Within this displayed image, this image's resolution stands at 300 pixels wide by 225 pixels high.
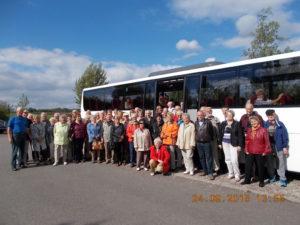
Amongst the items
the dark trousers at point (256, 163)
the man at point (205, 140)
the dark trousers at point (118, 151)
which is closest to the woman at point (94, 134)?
the dark trousers at point (118, 151)

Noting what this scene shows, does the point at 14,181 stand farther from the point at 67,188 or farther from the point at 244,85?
the point at 244,85

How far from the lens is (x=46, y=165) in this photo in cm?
1288

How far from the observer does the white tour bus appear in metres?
8.88

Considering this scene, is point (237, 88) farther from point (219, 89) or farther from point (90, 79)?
point (90, 79)

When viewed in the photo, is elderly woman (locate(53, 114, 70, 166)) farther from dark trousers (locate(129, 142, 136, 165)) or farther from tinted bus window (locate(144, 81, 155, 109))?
tinted bus window (locate(144, 81, 155, 109))

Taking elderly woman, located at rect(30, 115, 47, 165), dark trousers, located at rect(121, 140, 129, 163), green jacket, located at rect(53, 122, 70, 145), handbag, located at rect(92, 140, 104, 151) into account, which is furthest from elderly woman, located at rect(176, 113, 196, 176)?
elderly woman, located at rect(30, 115, 47, 165)

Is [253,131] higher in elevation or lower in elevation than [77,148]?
higher

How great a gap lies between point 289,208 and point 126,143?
6.96 m

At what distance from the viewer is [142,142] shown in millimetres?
11414

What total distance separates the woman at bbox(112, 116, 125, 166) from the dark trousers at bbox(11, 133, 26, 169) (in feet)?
10.3

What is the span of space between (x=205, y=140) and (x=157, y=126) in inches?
90.1

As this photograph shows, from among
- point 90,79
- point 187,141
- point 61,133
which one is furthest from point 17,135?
point 90,79

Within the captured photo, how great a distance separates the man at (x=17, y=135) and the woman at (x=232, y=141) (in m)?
6.85

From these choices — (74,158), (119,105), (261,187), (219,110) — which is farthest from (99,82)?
(261,187)
